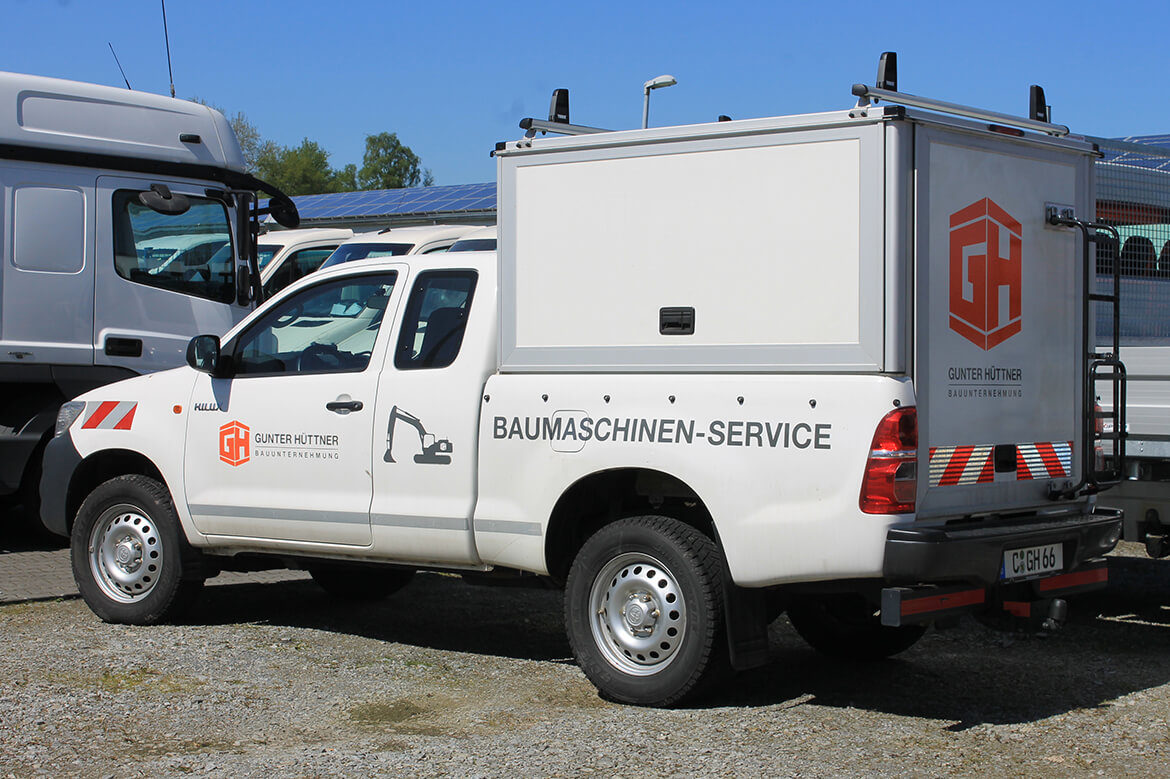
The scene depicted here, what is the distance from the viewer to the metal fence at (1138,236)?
906 centimetres

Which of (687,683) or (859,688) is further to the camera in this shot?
(859,688)

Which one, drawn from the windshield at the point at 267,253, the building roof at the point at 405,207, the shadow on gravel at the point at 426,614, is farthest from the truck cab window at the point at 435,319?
the building roof at the point at 405,207

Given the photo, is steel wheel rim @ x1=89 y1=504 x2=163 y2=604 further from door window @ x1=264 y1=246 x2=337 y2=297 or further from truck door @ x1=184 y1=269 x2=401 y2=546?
door window @ x1=264 y1=246 x2=337 y2=297

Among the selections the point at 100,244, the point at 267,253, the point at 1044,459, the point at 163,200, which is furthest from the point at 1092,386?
the point at 267,253

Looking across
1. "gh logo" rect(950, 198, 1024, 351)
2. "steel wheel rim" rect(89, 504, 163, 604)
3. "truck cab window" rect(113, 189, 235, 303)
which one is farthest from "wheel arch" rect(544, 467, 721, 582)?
"truck cab window" rect(113, 189, 235, 303)

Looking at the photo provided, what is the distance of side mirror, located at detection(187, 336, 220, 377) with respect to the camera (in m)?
7.62

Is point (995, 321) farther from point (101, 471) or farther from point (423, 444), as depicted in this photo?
point (101, 471)

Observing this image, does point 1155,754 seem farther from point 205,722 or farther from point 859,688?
point 205,722

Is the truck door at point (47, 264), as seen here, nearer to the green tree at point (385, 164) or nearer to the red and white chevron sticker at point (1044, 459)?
the red and white chevron sticker at point (1044, 459)

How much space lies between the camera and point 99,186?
1079 centimetres

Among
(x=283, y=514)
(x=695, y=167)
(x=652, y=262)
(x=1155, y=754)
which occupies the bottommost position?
(x=1155, y=754)

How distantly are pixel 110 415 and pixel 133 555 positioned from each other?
2.64 ft

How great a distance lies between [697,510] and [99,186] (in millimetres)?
6347

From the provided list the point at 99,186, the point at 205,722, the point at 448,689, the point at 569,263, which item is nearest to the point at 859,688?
the point at 448,689
